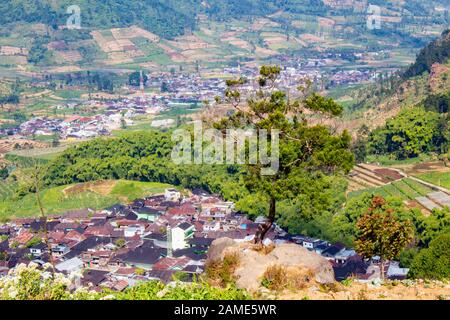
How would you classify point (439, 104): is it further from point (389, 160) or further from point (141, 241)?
point (141, 241)

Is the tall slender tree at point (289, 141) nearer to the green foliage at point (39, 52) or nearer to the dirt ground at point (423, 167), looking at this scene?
the dirt ground at point (423, 167)

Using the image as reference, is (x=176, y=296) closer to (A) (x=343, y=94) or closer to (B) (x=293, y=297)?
(B) (x=293, y=297)

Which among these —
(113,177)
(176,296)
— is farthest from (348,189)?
(176,296)

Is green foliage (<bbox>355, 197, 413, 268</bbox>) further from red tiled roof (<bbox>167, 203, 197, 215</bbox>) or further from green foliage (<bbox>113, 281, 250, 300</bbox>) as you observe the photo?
red tiled roof (<bbox>167, 203, 197, 215</bbox>)

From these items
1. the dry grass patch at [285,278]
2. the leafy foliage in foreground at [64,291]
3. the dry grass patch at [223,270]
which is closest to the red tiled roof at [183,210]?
the dry grass patch at [223,270]

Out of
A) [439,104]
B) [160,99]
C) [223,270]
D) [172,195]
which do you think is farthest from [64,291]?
[160,99]

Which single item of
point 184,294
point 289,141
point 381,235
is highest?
point 289,141

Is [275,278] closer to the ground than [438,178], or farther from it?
farther from it
